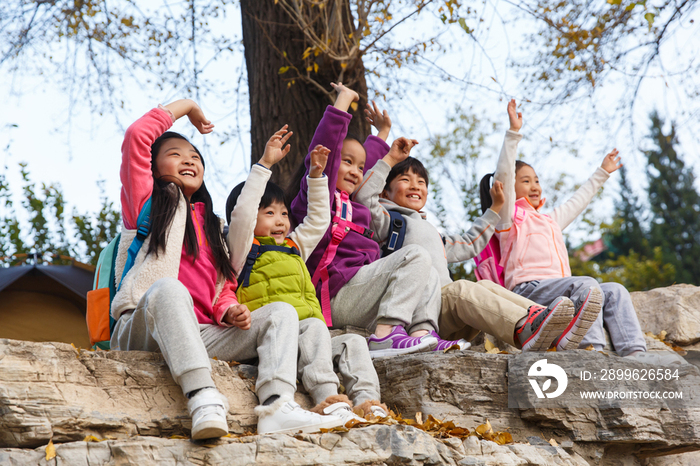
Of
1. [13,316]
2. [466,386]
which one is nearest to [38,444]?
[466,386]

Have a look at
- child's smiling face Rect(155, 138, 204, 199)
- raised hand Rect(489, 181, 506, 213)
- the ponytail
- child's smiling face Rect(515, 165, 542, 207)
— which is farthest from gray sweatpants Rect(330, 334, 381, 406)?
child's smiling face Rect(515, 165, 542, 207)

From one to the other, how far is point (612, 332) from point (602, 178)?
1455 mm

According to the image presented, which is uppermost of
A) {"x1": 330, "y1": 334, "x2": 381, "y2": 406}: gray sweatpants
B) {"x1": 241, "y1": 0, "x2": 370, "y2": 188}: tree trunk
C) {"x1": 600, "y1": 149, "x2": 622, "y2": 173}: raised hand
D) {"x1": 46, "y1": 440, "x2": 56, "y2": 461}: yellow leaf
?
{"x1": 241, "y1": 0, "x2": 370, "y2": 188}: tree trunk

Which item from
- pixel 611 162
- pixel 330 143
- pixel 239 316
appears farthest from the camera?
pixel 611 162

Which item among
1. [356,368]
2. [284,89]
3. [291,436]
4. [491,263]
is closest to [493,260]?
[491,263]

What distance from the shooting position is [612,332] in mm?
4047

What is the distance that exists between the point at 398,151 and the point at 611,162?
1.96 meters

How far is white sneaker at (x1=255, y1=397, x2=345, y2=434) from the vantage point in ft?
8.35

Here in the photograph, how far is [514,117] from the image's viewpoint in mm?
4422

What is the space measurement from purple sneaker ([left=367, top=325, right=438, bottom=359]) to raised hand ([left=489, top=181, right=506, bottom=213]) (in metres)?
1.36

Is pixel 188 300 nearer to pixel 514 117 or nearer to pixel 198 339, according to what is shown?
pixel 198 339

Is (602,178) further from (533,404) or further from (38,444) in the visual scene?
(38,444)

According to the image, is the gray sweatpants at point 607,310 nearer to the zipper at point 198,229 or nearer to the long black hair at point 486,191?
the long black hair at point 486,191

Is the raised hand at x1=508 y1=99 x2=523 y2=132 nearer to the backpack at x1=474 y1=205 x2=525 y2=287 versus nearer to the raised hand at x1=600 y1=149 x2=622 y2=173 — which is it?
the backpack at x1=474 y1=205 x2=525 y2=287
